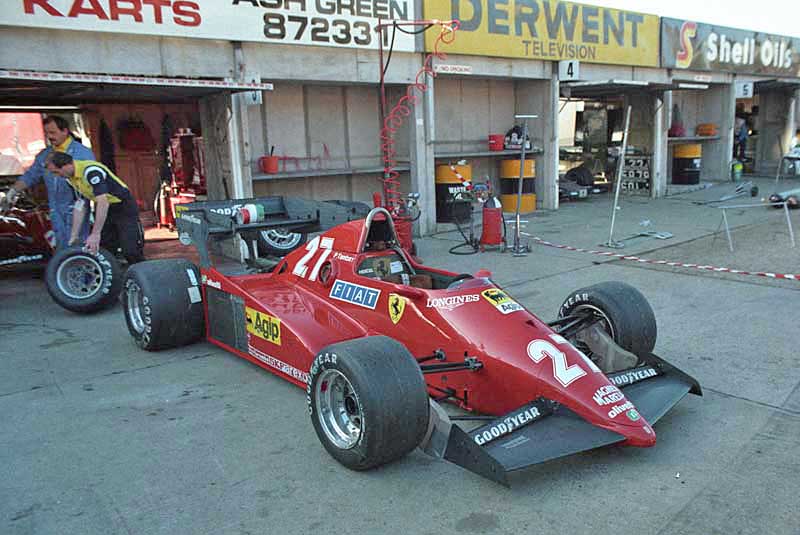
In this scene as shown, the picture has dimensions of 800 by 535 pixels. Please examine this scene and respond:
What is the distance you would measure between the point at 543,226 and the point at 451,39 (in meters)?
3.81

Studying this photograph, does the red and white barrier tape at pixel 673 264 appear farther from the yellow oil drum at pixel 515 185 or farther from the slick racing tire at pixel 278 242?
the slick racing tire at pixel 278 242

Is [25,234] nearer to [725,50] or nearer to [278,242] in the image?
[278,242]

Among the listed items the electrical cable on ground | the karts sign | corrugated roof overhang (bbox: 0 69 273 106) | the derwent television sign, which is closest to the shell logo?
the derwent television sign

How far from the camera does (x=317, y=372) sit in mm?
3711

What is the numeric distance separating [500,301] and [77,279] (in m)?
A: 5.07

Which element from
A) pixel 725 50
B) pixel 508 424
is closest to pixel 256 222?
pixel 508 424

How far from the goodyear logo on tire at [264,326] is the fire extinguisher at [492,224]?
18.4 ft

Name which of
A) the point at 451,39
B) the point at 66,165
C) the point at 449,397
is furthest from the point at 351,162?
the point at 449,397

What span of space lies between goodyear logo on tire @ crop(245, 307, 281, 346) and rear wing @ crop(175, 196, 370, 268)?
3.36 feet

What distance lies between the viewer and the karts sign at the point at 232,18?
311 inches

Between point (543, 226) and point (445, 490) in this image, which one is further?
point (543, 226)

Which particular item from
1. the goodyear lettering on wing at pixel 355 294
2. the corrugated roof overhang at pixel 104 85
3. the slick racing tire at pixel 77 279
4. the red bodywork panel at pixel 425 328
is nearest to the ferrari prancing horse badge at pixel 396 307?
the red bodywork panel at pixel 425 328

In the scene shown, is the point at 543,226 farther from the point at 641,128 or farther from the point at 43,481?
the point at 43,481

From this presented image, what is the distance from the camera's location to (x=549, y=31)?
13828mm
